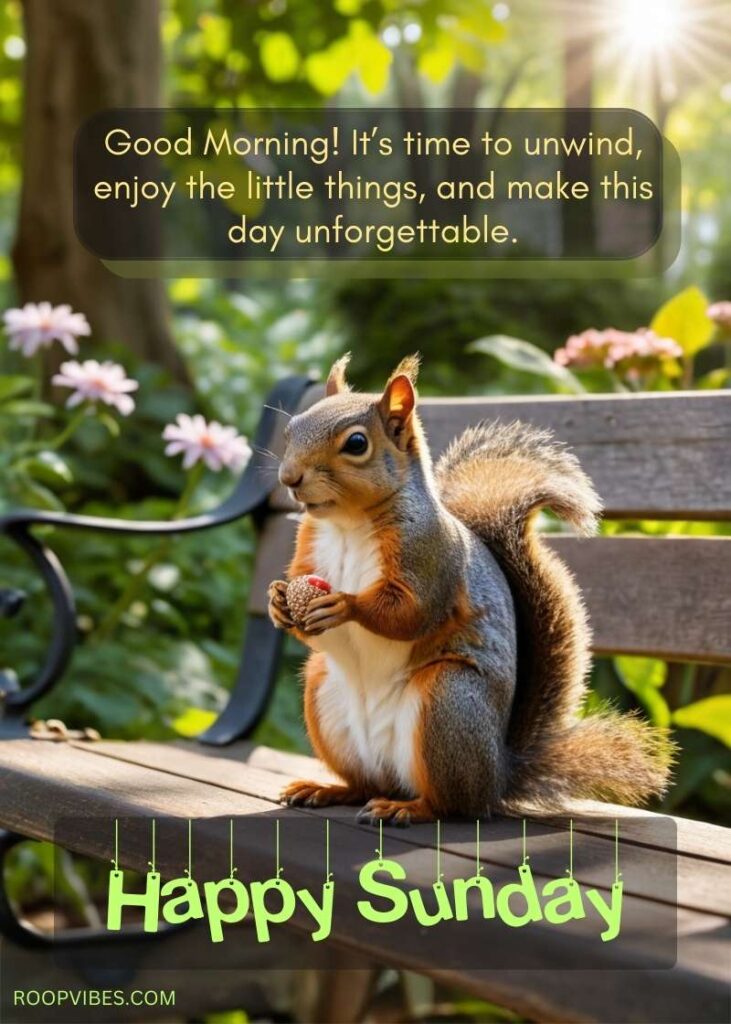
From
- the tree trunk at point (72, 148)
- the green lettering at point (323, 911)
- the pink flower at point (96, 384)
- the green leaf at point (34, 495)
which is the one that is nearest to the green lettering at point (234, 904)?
the green lettering at point (323, 911)

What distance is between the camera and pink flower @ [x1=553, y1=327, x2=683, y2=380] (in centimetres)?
269

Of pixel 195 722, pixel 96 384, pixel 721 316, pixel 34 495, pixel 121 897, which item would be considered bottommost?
pixel 121 897

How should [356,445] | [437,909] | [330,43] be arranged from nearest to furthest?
[437,909] < [356,445] < [330,43]

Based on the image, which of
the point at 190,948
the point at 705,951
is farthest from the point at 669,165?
the point at 705,951

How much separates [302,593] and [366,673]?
0.50ft

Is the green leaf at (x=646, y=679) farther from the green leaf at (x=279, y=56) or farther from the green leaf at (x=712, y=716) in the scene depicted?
the green leaf at (x=279, y=56)

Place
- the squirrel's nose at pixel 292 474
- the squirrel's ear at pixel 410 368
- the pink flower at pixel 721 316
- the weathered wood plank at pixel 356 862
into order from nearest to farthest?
the weathered wood plank at pixel 356 862
the squirrel's nose at pixel 292 474
the squirrel's ear at pixel 410 368
the pink flower at pixel 721 316

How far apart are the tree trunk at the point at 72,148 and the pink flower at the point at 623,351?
158 cm

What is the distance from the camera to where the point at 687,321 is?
2832 millimetres

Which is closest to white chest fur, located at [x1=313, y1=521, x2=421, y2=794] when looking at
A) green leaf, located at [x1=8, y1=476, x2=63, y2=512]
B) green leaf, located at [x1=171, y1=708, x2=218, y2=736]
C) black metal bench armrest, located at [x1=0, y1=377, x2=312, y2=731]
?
black metal bench armrest, located at [x1=0, y1=377, x2=312, y2=731]

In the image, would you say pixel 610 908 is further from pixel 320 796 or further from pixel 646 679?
pixel 646 679

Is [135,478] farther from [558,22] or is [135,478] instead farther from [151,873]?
[558,22]

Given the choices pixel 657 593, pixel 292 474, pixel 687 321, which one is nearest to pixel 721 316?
pixel 687 321

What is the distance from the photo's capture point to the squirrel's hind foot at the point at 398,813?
1589mm
